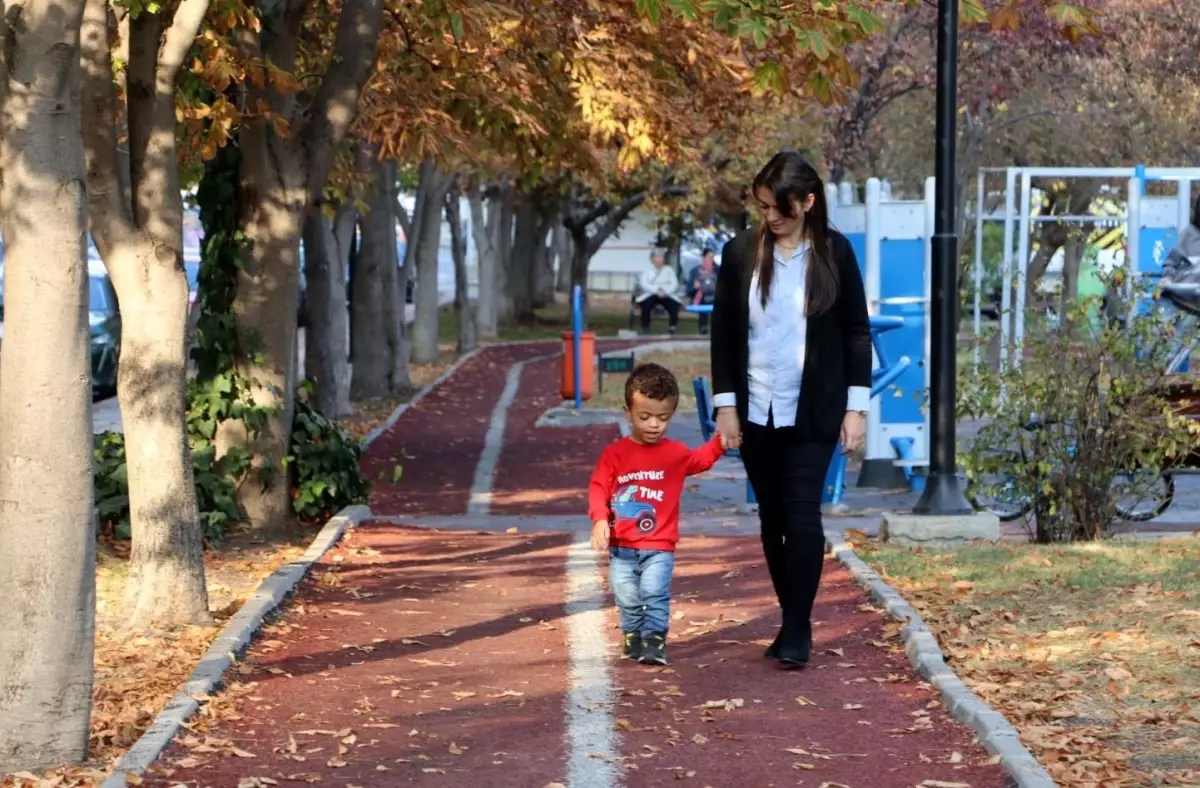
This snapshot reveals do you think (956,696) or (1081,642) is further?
(1081,642)

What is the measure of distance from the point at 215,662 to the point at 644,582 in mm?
1703

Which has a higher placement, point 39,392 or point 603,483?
point 39,392

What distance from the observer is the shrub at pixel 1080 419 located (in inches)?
417

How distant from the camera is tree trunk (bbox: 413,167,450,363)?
30500 mm

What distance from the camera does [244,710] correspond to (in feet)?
22.6

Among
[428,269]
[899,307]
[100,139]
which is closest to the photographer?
[100,139]

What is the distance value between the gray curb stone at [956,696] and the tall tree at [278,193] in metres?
4.47

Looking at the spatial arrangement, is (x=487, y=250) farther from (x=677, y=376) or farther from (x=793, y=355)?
(x=793, y=355)

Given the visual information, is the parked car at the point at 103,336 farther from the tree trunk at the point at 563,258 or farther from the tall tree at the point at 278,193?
the tree trunk at the point at 563,258

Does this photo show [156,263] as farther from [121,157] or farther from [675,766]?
[675,766]

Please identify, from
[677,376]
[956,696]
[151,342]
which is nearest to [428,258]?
[677,376]

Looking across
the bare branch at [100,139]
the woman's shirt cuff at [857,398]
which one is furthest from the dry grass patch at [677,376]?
the woman's shirt cuff at [857,398]

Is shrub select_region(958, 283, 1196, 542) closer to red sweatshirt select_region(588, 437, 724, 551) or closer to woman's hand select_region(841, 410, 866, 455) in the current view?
woman's hand select_region(841, 410, 866, 455)

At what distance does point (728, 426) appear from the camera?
280 inches
